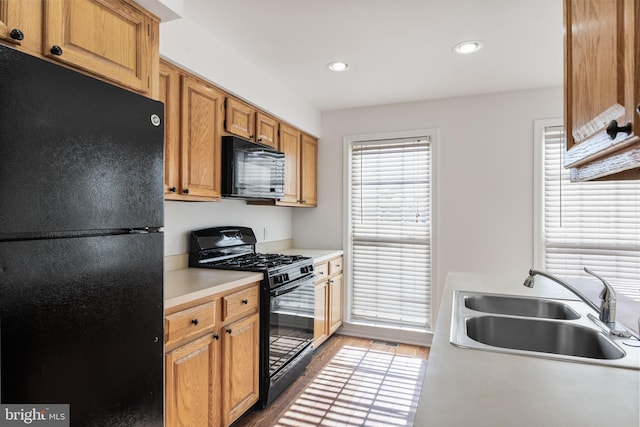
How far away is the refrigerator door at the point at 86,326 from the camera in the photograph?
37.1 inches

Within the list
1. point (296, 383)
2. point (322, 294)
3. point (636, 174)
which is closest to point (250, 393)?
point (296, 383)

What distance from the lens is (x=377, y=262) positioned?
377cm

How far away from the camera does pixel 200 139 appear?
2.21 metres

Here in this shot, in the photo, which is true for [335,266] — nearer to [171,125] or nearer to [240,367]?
[240,367]

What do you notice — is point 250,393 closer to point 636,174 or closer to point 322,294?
point 322,294

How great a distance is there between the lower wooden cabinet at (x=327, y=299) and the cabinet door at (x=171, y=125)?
4.87 ft

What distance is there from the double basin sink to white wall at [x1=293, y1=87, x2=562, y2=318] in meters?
A: 1.64

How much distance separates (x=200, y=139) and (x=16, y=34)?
1.17 meters

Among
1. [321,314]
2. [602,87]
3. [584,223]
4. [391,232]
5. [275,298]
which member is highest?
[602,87]

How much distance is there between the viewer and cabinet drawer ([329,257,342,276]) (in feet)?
11.5

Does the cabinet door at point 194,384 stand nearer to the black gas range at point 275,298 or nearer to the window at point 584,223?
the black gas range at point 275,298

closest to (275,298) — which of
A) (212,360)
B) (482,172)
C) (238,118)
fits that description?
(212,360)

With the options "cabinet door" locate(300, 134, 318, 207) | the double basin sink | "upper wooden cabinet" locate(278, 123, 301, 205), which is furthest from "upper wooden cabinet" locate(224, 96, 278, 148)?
the double basin sink

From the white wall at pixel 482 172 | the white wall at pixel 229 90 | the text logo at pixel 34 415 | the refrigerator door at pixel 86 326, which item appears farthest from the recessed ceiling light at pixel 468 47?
the text logo at pixel 34 415
